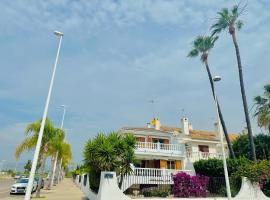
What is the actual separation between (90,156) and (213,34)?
947 inches

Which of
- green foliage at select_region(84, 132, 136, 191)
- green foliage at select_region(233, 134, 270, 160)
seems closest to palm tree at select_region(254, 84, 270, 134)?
green foliage at select_region(233, 134, 270, 160)

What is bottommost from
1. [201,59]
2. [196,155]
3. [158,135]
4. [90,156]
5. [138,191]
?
[138,191]

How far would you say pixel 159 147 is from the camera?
31.9 m

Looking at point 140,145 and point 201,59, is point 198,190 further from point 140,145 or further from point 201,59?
point 201,59

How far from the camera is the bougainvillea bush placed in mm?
21327

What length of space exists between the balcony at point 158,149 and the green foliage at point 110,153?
1115 cm

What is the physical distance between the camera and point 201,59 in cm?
3606

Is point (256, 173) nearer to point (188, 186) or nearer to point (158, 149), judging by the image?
point (188, 186)

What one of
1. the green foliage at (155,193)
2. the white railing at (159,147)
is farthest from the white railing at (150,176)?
the white railing at (159,147)

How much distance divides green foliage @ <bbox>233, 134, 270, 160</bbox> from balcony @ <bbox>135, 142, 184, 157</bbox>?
24.3ft

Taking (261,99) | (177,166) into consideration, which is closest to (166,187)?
(177,166)

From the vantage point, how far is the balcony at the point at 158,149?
3097 centimetres

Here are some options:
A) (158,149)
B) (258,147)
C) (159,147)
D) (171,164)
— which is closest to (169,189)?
(158,149)

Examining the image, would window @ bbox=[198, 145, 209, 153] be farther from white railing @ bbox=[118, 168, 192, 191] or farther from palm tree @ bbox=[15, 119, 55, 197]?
palm tree @ bbox=[15, 119, 55, 197]
